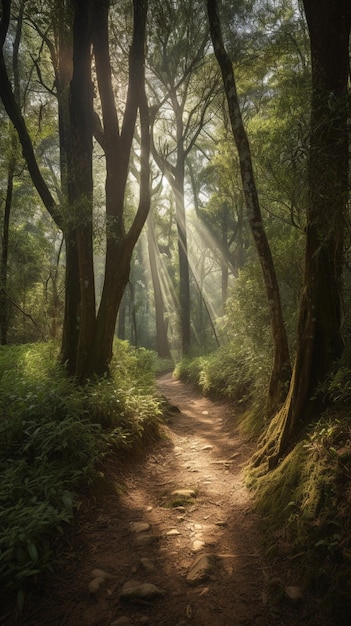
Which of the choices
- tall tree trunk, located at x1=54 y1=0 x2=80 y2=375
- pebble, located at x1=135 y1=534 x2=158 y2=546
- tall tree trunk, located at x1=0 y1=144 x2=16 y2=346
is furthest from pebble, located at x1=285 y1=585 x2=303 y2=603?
tall tree trunk, located at x1=0 y1=144 x2=16 y2=346

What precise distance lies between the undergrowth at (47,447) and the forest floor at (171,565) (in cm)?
25

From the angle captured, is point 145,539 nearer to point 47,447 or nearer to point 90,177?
point 47,447

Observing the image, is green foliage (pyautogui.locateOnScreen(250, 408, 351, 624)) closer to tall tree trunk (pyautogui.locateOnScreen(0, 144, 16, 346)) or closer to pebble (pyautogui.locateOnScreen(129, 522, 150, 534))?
pebble (pyautogui.locateOnScreen(129, 522, 150, 534))

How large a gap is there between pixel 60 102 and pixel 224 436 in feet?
29.8

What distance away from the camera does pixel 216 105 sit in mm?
15211

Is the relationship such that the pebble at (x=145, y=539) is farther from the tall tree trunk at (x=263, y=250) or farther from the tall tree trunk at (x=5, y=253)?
the tall tree trunk at (x=5, y=253)

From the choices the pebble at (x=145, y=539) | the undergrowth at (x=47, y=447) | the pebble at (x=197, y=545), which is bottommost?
the pebble at (x=197, y=545)

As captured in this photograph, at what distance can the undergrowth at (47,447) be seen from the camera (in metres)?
2.67

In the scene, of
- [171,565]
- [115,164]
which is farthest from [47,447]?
[115,164]

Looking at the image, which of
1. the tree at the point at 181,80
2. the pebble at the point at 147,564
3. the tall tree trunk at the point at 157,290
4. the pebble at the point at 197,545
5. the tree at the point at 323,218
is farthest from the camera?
the tall tree trunk at the point at 157,290

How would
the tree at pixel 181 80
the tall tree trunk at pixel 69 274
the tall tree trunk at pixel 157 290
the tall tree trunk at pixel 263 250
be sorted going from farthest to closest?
the tall tree trunk at pixel 157 290 < the tree at pixel 181 80 < the tall tree trunk at pixel 69 274 < the tall tree trunk at pixel 263 250

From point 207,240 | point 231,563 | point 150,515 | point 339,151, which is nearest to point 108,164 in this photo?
point 339,151

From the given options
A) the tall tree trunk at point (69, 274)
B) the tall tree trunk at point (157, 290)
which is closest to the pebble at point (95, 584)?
the tall tree trunk at point (69, 274)

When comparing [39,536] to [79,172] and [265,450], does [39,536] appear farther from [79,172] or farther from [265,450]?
[79,172]
